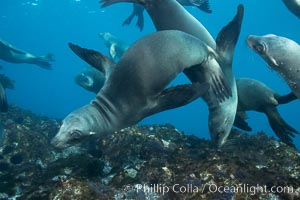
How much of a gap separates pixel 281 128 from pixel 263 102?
67 centimetres

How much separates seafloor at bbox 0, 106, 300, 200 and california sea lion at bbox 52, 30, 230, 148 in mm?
868

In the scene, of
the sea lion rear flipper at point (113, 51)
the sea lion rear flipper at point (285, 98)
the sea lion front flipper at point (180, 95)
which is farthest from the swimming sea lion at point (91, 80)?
the sea lion front flipper at point (180, 95)

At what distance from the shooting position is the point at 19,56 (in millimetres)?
16812

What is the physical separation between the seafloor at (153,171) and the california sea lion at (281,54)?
143 centimetres

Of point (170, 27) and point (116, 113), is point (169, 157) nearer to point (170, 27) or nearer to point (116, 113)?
point (116, 113)

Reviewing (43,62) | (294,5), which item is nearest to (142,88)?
(294,5)

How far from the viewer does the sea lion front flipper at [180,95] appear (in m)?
5.16

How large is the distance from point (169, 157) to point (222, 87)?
5.25 feet

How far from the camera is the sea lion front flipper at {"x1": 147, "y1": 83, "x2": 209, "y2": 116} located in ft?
16.9

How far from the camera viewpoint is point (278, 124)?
707 cm

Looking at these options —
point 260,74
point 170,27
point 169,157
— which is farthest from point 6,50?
point 260,74

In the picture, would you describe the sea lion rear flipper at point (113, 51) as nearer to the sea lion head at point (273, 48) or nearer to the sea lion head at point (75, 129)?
the sea lion head at point (75, 129)

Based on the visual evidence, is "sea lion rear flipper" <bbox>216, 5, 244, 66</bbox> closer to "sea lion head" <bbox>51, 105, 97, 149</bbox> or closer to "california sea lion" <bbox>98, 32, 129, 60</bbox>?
"sea lion head" <bbox>51, 105, 97, 149</bbox>

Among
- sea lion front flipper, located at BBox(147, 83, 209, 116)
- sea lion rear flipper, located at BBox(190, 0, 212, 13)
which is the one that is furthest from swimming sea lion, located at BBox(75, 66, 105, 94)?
sea lion front flipper, located at BBox(147, 83, 209, 116)
